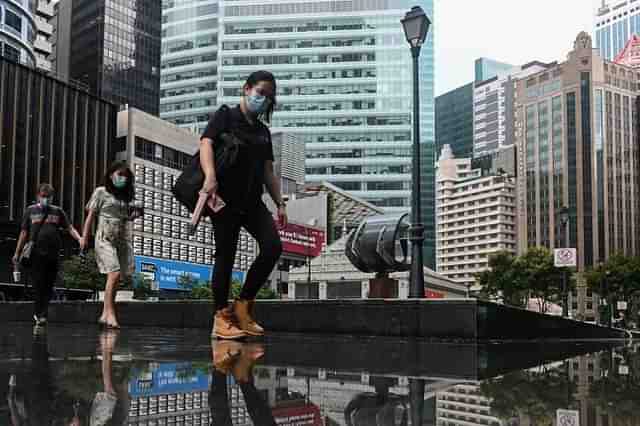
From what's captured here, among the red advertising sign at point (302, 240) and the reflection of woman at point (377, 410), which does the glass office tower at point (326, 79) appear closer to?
the red advertising sign at point (302, 240)

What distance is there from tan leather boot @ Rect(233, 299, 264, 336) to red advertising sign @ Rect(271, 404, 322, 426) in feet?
10.2

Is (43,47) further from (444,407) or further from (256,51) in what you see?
(444,407)

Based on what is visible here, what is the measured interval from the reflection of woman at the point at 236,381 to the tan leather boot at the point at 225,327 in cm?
6

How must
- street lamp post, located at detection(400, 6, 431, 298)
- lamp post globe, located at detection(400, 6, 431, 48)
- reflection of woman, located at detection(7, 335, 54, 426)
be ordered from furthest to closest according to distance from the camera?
lamp post globe, located at detection(400, 6, 431, 48), street lamp post, located at detection(400, 6, 431, 298), reflection of woman, located at detection(7, 335, 54, 426)

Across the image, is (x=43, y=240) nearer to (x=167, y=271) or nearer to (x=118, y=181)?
(x=118, y=181)

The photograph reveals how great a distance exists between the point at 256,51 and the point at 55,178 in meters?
82.3

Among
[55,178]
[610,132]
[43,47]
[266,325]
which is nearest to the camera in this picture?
[266,325]

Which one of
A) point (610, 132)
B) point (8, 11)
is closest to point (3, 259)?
point (8, 11)

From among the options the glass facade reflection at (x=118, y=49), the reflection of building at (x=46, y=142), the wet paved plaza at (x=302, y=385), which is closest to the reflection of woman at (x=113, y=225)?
the wet paved plaza at (x=302, y=385)

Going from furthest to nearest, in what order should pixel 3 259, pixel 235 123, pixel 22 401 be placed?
pixel 3 259
pixel 235 123
pixel 22 401

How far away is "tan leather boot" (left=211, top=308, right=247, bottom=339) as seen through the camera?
19.2ft

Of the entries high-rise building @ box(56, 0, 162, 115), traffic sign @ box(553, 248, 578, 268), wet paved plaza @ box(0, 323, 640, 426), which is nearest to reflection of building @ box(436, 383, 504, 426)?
wet paved plaza @ box(0, 323, 640, 426)

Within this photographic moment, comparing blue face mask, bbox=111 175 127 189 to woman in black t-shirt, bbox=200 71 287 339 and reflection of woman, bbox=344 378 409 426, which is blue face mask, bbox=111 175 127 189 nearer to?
woman in black t-shirt, bbox=200 71 287 339

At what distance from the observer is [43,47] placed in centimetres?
8988
